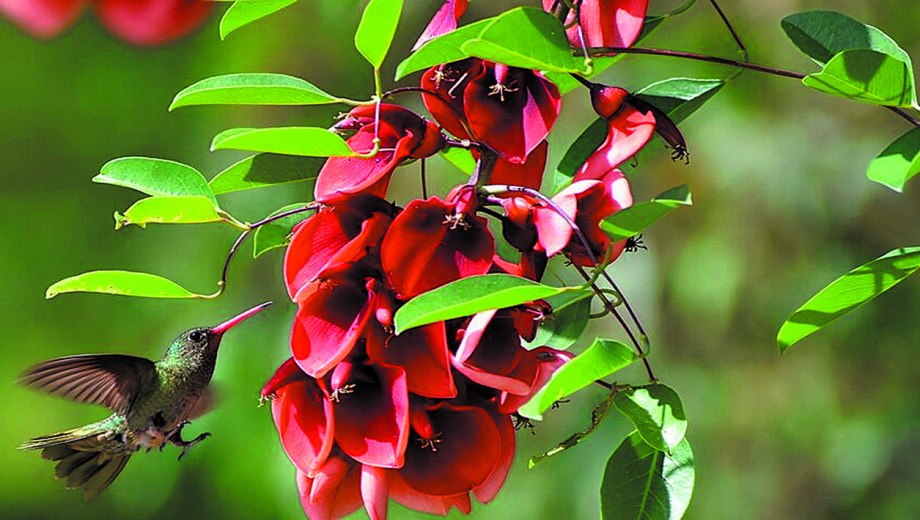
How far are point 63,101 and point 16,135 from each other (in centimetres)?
10

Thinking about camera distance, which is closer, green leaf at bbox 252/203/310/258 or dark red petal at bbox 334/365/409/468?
dark red petal at bbox 334/365/409/468

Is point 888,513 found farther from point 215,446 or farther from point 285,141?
point 285,141

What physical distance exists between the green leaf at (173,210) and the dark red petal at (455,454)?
125 mm

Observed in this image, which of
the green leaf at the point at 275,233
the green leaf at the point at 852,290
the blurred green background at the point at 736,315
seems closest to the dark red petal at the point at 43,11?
the blurred green background at the point at 736,315

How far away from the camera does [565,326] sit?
0.60 meters

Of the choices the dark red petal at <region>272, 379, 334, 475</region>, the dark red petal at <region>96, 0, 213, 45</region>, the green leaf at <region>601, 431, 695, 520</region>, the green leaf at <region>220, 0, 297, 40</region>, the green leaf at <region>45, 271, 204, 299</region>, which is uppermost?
the green leaf at <region>220, 0, 297, 40</region>

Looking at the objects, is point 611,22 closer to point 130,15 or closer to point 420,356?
point 420,356

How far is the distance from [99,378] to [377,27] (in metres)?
0.49

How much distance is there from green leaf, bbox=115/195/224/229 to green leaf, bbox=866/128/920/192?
0.26 meters

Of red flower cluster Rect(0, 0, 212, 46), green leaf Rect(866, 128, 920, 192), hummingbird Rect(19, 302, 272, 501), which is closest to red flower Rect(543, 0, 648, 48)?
green leaf Rect(866, 128, 920, 192)

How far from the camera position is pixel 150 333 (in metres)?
1.73

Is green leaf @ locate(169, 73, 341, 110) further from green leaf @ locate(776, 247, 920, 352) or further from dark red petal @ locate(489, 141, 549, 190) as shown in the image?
green leaf @ locate(776, 247, 920, 352)

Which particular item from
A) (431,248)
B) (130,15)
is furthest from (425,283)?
(130,15)

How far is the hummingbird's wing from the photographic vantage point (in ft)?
2.78
